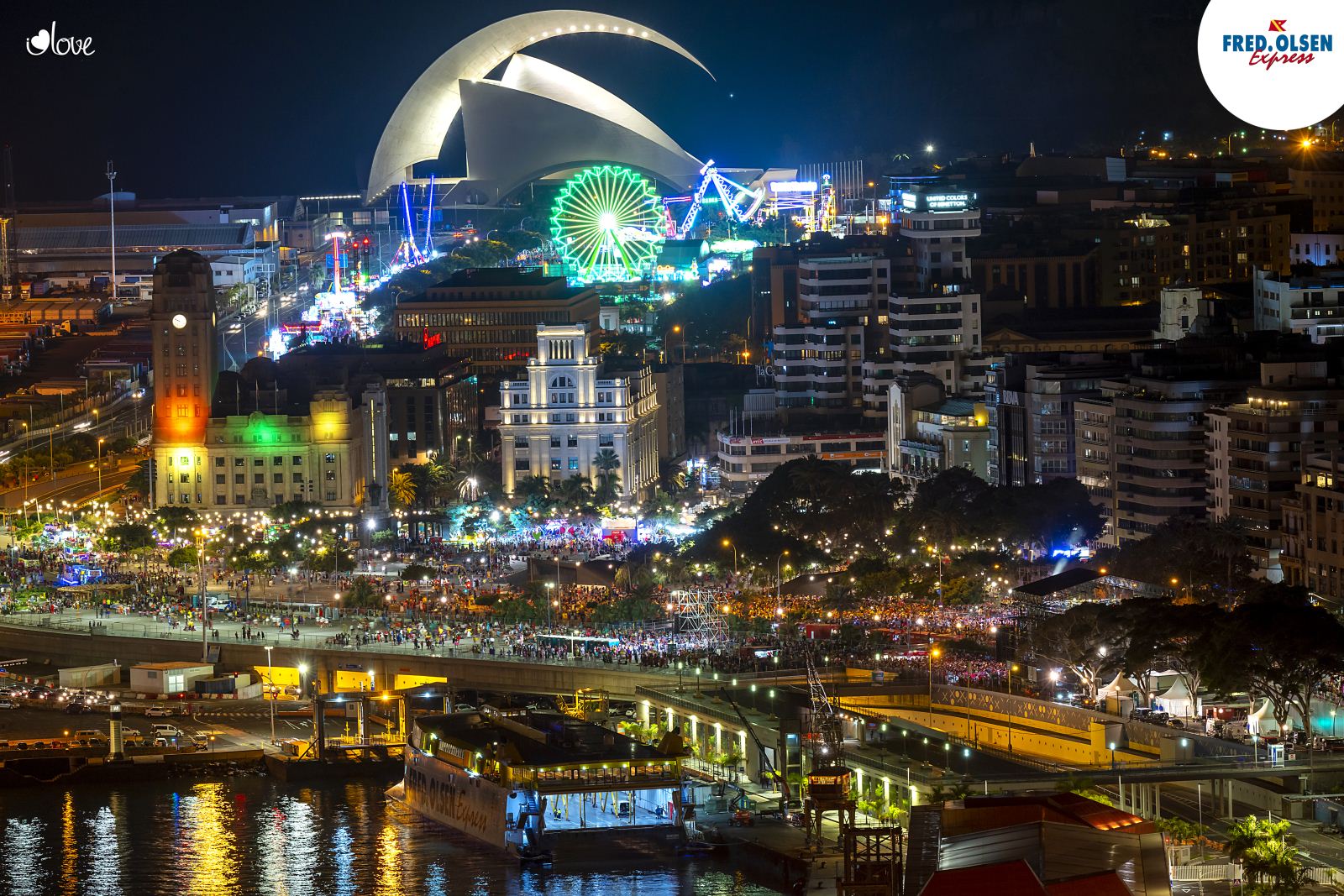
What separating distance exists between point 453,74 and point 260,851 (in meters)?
83.5

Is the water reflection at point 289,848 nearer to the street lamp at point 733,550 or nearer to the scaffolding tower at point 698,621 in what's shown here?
the scaffolding tower at point 698,621

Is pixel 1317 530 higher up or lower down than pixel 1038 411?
lower down

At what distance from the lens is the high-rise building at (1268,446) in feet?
179

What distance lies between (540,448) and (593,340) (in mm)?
11788

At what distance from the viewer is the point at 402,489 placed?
75.1m

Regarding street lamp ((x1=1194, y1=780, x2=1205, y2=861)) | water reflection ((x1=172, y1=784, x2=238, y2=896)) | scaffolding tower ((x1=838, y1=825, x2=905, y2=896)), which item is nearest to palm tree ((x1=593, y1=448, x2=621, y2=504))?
water reflection ((x1=172, y1=784, x2=238, y2=896))

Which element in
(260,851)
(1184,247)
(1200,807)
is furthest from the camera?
(1184,247)

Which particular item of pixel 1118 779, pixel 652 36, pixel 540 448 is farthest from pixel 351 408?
pixel 652 36

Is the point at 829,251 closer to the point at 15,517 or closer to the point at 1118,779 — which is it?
the point at 15,517

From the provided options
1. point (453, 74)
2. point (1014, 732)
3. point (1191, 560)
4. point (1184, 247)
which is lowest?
point (1014, 732)

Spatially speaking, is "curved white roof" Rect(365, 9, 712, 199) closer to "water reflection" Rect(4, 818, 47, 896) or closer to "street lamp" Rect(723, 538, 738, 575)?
"street lamp" Rect(723, 538, 738, 575)

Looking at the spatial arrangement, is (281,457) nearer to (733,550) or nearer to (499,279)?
(733,550)

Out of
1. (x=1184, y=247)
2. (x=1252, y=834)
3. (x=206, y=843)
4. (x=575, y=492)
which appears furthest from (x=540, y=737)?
(x=1184, y=247)

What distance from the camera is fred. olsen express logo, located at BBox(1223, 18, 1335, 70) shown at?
228 feet
